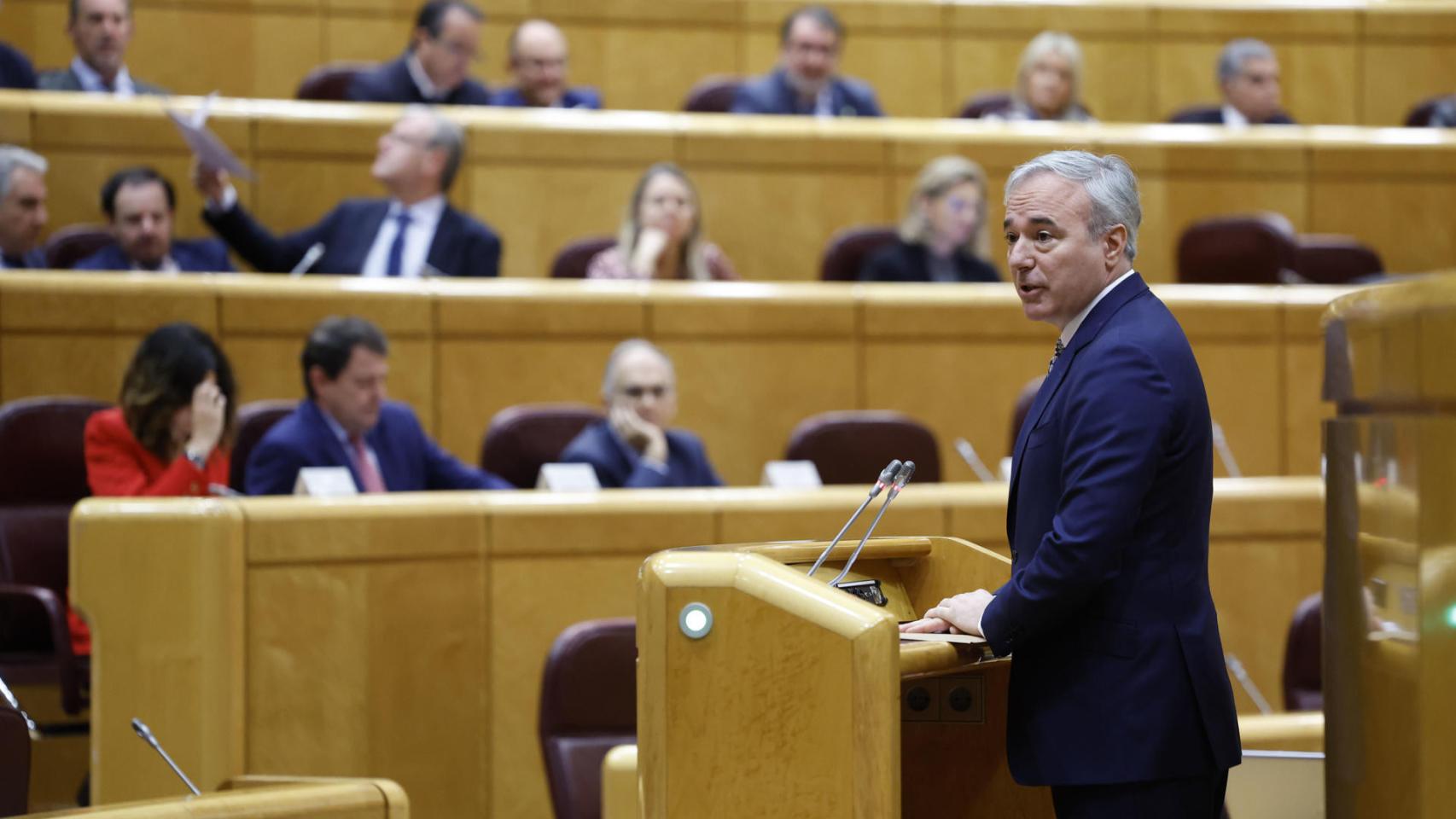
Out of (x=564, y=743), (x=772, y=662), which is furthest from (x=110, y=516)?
(x=772, y=662)

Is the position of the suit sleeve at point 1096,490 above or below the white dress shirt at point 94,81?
below

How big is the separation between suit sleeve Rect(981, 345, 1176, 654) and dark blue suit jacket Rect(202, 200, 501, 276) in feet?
6.75

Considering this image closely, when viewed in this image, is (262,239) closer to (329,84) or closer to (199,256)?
(199,256)

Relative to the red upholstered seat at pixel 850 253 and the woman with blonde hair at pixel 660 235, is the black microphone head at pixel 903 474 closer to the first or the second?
the woman with blonde hair at pixel 660 235

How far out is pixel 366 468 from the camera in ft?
8.05

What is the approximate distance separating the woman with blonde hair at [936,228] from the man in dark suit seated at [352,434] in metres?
0.97

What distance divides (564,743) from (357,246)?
143cm

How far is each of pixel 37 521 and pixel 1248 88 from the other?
2.63 m

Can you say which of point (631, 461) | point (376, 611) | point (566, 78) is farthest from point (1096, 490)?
point (566, 78)

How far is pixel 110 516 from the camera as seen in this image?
5.97 ft

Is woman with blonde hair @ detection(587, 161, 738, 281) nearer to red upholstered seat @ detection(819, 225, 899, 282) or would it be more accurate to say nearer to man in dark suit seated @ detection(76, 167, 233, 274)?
red upholstered seat @ detection(819, 225, 899, 282)

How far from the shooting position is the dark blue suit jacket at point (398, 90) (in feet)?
11.5

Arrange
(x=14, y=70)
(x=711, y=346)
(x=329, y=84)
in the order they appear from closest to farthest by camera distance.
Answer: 1. (x=711, y=346)
2. (x=14, y=70)
3. (x=329, y=84)

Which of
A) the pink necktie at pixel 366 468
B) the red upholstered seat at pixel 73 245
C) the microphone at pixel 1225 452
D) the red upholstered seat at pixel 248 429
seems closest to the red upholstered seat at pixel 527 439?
the pink necktie at pixel 366 468
